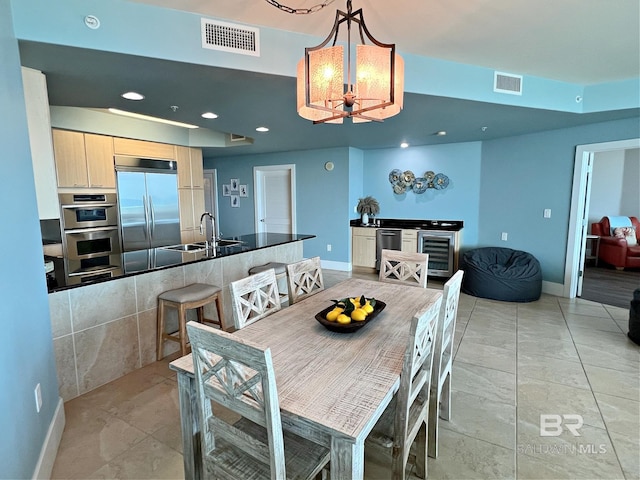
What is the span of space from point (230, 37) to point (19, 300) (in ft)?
6.40

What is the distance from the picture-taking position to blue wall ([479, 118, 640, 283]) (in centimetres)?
426

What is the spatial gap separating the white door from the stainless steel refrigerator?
1967 mm

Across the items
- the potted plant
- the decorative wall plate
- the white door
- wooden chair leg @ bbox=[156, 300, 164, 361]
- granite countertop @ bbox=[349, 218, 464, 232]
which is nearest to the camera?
wooden chair leg @ bbox=[156, 300, 164, 361]

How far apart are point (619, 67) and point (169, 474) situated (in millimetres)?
4653

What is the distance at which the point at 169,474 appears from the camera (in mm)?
1647

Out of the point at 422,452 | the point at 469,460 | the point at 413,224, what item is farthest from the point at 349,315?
the point at 413,224

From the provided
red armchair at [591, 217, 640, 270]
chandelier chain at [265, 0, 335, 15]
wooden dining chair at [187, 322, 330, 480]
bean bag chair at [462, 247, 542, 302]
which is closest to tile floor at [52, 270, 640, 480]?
wooden dining chair at [187, 322, 330, 480]

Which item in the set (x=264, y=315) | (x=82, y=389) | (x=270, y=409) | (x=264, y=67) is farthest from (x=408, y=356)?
(x=82, y=389)

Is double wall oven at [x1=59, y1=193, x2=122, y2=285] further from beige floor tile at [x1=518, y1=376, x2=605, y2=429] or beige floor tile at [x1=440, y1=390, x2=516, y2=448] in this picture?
beige floor tile at [x1=518, y1=376, x2=605, y2=429]

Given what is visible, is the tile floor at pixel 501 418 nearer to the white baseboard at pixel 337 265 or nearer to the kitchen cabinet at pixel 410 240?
the kitchen cabinet at pixel 410 240

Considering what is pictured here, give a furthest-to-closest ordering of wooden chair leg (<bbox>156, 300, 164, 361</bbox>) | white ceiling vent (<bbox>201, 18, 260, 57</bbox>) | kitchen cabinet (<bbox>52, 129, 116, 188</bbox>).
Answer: kitchen cabinet (<bbox>52, 129, 116, 188</bbox>)
wooden chair leg (<bbox>156, 300, 164, 361</bbox>)
white ceiling vent (<bbox>201, 18, 260, 57</bbox>)

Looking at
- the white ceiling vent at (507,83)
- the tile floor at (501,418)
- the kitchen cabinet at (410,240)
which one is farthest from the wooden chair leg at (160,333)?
the kitchen cabinet at (410,240)

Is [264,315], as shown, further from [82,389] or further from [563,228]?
[563,228]

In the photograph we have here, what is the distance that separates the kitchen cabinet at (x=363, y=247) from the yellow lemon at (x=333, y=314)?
13.3 ft
